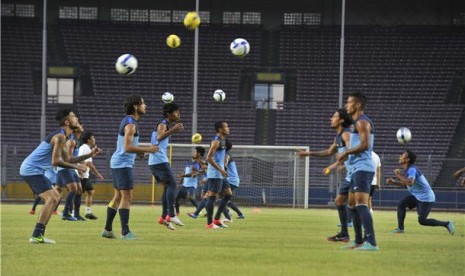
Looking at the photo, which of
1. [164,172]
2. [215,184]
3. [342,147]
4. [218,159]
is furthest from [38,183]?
[218,159]

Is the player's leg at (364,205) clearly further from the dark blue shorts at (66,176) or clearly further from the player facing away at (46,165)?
the dark blue shorts at (66,176)

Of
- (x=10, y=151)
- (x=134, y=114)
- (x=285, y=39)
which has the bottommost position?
(x=10, y=151)

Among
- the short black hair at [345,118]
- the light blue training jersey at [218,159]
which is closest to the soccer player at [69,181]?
the light blue training jersey at [218,159]

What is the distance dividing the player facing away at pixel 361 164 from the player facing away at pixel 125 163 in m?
3.25

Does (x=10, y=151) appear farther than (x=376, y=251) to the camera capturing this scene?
Yes

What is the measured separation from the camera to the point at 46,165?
13977 mm

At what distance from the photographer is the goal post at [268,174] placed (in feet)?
129

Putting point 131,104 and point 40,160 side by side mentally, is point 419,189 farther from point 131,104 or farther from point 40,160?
point 40,160

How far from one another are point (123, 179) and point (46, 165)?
4.78ft

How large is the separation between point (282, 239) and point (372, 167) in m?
3.02

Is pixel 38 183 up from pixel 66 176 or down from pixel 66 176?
up

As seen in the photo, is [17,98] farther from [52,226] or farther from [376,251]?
[376,251]

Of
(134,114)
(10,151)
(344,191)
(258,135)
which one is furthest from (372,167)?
(258,135)

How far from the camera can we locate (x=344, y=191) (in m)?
15.9
